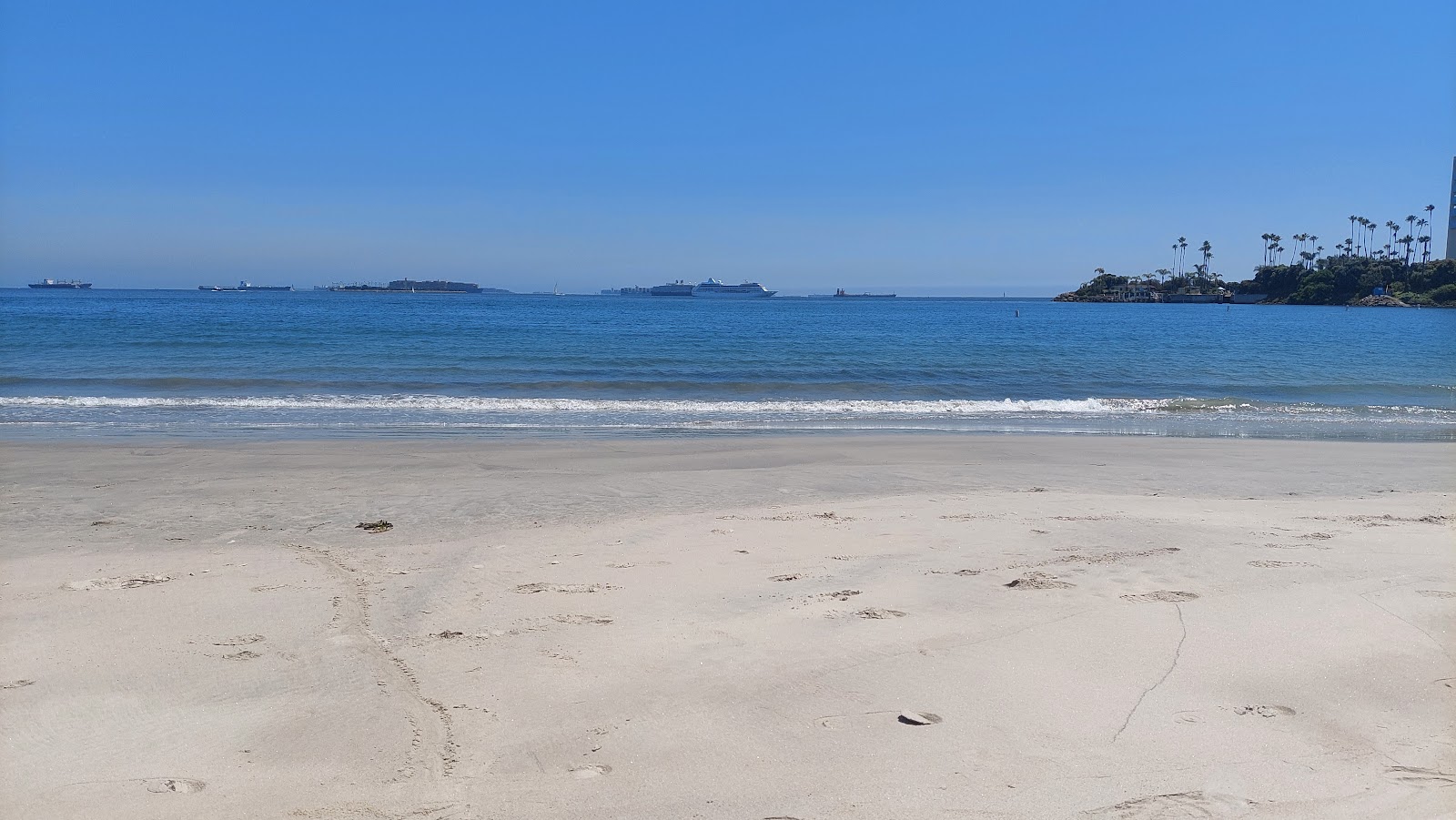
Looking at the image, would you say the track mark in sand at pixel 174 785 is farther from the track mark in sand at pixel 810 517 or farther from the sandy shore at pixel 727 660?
the track mark in sand at pixel 810 517

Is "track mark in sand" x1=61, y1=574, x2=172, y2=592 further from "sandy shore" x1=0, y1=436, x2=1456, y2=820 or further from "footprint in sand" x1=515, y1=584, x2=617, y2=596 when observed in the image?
"footprint in sand" x1=515, y1=584, x2=617, y2=596

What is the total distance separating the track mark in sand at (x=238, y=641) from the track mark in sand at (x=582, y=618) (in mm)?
1553

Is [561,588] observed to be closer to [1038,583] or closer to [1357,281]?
[1038,583]

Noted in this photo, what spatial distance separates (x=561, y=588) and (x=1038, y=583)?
3.04 meters

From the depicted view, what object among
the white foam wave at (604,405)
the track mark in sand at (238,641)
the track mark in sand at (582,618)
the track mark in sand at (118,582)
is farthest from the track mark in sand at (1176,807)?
the white foam wave at (604,405)

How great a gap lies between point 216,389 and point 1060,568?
20743 mm

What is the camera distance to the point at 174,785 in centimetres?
327

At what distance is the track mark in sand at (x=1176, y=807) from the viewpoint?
3.04 m

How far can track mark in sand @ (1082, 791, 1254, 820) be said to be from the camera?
119 inches

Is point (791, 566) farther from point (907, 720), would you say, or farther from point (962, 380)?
point (962, 380)

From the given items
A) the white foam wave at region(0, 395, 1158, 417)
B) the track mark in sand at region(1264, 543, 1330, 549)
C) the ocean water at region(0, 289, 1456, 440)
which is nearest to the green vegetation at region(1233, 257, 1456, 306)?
the ocean water at region(0, 289, 1456, 440)

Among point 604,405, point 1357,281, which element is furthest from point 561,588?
point 1357,281

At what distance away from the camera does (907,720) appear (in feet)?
12.1

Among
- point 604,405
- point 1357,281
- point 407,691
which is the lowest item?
point 604,405
